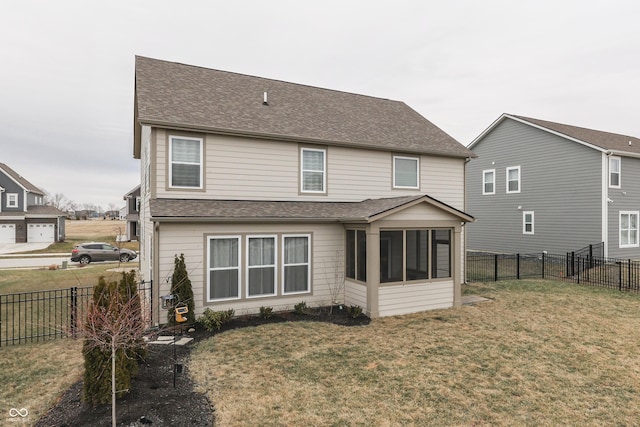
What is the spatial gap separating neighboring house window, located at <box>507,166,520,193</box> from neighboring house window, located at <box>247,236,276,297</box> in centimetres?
1860

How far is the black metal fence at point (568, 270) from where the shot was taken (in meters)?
14.3

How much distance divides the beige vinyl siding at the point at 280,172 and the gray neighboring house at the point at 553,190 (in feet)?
34.0

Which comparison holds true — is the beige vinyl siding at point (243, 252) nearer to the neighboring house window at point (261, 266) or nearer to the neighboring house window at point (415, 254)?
the neighboring house window at point (261, 266)

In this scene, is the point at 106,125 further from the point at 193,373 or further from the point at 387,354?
the point at 387,354

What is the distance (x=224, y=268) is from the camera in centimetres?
992

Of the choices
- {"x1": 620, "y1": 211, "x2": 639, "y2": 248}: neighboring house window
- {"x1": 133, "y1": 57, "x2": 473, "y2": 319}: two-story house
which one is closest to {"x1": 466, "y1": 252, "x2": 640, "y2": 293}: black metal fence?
{"x1": 620, "y1": 211, "x2": 639, "y2": 248}: neighboring house window

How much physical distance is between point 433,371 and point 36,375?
292 inches

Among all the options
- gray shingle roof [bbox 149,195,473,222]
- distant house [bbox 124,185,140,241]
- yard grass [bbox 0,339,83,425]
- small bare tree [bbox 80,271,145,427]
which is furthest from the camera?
distant house [bbox 124,185,140,241]

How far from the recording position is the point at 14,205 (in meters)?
37.5

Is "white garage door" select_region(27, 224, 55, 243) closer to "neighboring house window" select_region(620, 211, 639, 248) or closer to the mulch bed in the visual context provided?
the mulch bed

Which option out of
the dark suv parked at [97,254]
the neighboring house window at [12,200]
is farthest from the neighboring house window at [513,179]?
the neighboring house window at [12,200]

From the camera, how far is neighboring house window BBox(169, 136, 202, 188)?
10.0 meters

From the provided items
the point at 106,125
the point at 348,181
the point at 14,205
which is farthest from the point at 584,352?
the point at 14,205

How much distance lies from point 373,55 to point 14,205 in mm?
41131
